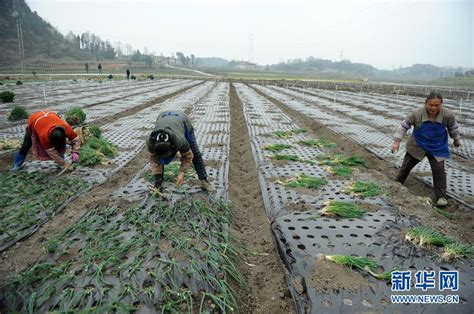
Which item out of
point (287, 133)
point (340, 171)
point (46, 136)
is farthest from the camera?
point (287, 133)

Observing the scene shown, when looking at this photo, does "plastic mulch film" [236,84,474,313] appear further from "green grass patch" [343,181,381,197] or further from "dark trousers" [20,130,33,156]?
"dark trousers" [20,130,33,156]

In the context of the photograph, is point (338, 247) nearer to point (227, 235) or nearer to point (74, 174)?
point (227, 235)

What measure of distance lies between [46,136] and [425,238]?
5230 mm

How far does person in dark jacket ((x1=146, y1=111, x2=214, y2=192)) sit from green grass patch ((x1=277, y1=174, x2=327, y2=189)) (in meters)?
1.38

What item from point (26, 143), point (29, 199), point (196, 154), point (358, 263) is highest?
point (196, 154)

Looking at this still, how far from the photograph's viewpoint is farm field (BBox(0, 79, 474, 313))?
98.6 inches

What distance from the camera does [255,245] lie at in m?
3.57

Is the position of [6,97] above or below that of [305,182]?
above

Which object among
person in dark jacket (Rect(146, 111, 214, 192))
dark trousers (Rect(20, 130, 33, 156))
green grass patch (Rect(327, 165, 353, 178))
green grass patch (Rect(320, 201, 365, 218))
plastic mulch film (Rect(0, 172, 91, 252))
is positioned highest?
person in dark jacket (Rect(146, 111, 214, 192))

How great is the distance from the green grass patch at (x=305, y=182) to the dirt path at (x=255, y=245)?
1.60 ft

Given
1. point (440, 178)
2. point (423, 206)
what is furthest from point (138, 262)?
point (440, 178)

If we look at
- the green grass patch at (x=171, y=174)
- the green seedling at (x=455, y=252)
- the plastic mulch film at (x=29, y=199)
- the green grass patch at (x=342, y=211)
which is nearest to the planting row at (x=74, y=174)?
the plastic mulch film at (x=29, y=199)

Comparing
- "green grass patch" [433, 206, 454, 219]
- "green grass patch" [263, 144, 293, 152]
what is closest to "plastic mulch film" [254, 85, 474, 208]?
"green grass patch" [433, 206, 454, 219]

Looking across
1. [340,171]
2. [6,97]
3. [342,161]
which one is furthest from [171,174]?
[6,97]
